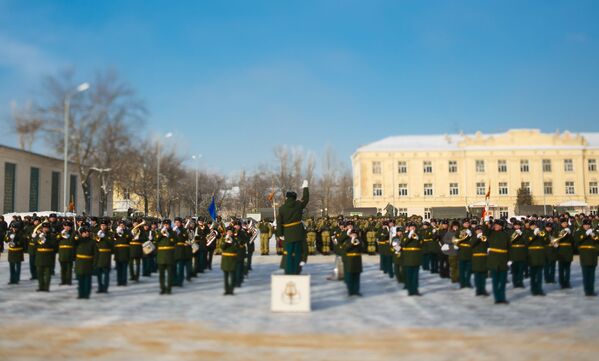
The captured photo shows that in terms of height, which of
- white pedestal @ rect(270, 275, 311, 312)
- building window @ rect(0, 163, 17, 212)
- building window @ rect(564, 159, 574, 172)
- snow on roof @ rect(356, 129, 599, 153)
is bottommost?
white pedestal @ rect(270, 275, 311, 312)

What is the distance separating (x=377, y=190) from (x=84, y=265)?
64.9 meters

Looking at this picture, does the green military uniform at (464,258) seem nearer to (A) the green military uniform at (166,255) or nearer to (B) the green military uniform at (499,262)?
(B) the green military uniform at (499,262)

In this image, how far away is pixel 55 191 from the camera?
5916cm

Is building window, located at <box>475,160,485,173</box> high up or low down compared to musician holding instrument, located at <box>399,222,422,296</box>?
up

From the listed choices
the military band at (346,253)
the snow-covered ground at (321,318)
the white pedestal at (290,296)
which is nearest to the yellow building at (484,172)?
the military band at (346,253)

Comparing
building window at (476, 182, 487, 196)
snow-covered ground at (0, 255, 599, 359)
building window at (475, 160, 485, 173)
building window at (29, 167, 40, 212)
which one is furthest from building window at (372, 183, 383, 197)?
snow-covered ground at (0, 255, 599, 359)

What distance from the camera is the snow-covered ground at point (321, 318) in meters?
8.67

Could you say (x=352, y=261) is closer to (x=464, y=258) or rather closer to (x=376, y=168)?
(x=464, y=258)

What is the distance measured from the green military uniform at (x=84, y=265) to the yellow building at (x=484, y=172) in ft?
210

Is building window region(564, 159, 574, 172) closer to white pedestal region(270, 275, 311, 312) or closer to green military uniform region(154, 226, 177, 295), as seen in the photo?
green military uniform region(154, 226, 177, 295)

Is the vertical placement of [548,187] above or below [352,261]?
above

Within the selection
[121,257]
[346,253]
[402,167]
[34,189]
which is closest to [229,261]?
[346,253]

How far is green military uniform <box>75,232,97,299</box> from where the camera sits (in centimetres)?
1340

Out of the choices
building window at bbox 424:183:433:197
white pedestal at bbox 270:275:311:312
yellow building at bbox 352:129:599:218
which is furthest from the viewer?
building window at bbox 424:183:433:197
